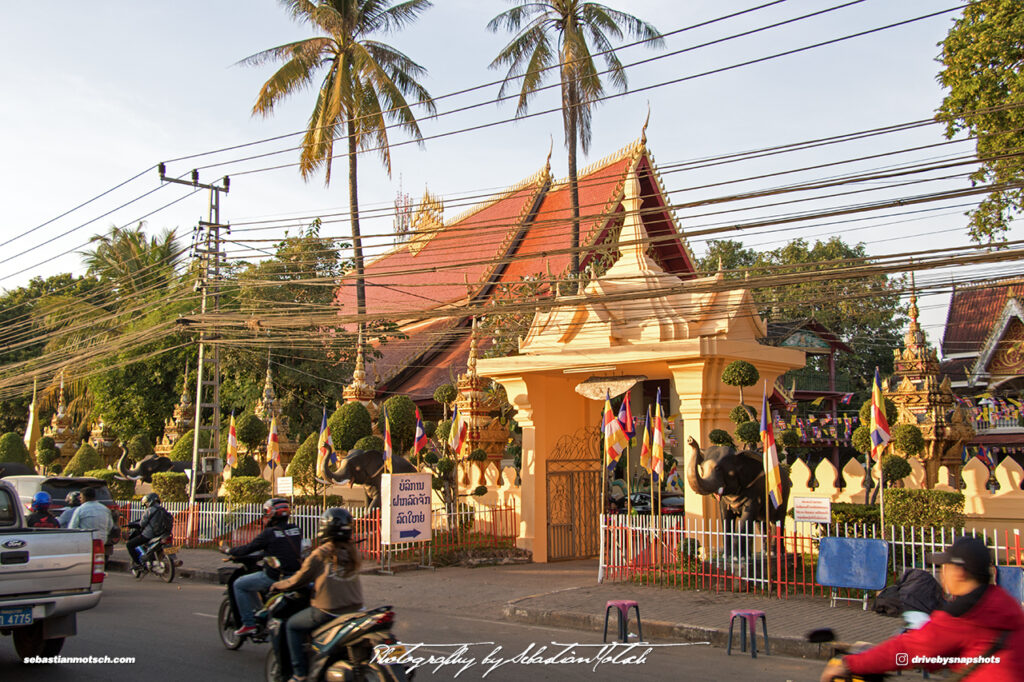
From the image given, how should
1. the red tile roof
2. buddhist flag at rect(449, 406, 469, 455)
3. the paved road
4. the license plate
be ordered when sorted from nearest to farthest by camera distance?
the license plate → the paved road → buddhist flag at rect(449, 406, 469, 455) → the red tile roof

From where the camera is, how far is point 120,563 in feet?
51.1

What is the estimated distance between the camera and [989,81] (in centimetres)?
1642

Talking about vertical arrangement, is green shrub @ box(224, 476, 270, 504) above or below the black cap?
below

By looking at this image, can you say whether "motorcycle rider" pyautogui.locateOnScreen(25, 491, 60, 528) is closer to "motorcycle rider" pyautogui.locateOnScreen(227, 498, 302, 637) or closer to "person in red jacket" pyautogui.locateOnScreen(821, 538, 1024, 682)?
"motorcycle rider" pyautogui.locateOnScreen(227, 498, 302, 637)

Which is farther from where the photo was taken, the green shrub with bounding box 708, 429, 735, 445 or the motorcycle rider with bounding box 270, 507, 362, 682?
the green shrub with bounding box 708, 429, 735, 445

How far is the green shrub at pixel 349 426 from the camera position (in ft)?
61.6

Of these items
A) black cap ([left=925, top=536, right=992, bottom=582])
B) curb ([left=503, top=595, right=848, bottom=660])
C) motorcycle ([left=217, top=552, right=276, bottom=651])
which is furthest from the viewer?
curb ([left=503, top=595, right=848, bottom=660])

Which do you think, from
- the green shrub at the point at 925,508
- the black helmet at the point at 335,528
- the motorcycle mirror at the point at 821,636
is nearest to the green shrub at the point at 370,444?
the green shrub at the point at 925,508

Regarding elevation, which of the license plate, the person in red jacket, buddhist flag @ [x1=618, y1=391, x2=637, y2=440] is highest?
buddhist flag @ [x1=618, y1=391, x2=637, y2=440]

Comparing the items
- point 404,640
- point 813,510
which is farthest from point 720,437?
point 404,640

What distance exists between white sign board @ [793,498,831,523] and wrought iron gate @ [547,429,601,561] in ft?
15.8

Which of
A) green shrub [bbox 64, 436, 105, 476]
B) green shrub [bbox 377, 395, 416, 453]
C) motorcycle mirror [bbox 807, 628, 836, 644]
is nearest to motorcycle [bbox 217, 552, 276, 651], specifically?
motorcycle mirror [bbox 807, 628, 836, 644]

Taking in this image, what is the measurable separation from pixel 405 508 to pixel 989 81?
12.5 metres

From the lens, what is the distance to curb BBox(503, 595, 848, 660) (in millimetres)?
8266
